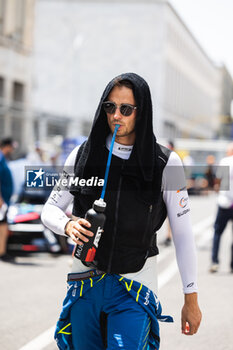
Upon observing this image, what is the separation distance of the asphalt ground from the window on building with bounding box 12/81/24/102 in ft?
71.3

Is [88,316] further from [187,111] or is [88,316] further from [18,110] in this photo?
[187,111]

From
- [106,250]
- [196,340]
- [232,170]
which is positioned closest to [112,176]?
[106,250]

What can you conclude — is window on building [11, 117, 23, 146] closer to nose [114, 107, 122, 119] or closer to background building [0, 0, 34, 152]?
background building [0, 0, 34, 152]

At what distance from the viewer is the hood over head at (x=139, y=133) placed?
107 inches

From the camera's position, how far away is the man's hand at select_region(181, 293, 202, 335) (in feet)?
Answer: 9.43

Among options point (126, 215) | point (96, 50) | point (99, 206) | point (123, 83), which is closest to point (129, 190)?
point (126, 215)

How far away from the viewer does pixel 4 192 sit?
8.86 m

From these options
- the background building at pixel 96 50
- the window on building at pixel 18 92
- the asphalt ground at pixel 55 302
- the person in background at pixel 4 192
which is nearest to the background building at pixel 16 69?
the window on building at pixel 18 92

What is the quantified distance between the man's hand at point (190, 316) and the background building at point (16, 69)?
25.1 meters

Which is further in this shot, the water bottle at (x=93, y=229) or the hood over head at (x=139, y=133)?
the hood over head at (x=139, y=133)

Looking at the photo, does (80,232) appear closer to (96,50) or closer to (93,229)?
(93,229)

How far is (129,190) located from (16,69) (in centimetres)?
2793

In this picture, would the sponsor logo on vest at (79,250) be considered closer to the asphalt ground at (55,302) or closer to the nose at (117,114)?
the nose at (117,114)

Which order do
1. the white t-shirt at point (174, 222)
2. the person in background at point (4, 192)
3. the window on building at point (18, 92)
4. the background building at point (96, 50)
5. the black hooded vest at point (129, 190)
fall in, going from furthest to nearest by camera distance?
the background building at point (96, 50) < the window on building at point (18, 92) < the person in background at point (4, 192) < the white t-shirt at point (174, 222) < the black hooded vest at point (129, 190)
